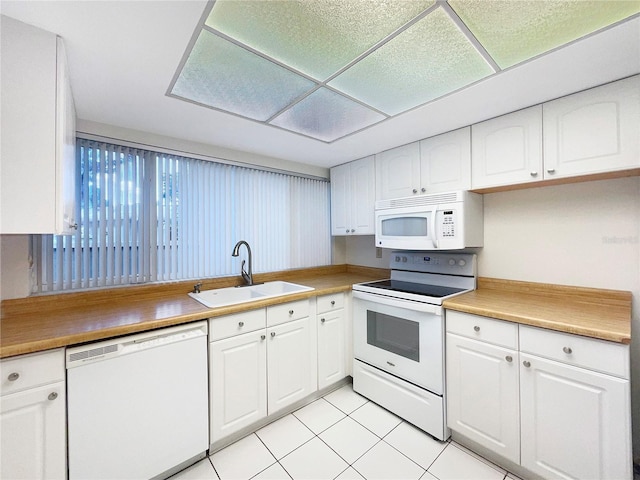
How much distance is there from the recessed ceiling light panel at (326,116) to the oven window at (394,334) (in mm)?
1473

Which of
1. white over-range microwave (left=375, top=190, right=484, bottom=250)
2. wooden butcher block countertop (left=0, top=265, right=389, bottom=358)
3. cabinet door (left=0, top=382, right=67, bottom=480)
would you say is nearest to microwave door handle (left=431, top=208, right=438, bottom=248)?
white over-range microwave (left=375, top=190, right=484, bottom=250)

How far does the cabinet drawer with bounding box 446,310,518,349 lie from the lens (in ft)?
4.78

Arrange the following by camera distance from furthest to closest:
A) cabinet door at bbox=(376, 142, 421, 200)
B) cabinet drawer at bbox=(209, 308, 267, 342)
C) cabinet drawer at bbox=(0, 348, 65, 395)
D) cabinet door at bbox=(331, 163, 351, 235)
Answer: cabinet door at bbox=(331, 163, 351, 235) < cabinet door at bbox=(376, 142, 421, 200) < cabinet drawer at bbox=(209, 308, 267, 342) < cabinet drawer at bbox=(0, 348, 65, 395)

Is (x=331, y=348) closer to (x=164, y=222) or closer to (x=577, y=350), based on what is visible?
(x=577, y=350)

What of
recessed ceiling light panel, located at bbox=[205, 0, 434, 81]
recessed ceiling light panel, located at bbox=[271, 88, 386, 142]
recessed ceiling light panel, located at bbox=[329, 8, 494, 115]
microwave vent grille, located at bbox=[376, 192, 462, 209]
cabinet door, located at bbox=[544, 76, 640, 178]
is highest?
recessed ceiling light panel, located at bbox=[271, 88, 386, 142]

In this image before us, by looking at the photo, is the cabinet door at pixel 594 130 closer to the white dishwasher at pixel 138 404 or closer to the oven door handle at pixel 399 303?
the oven door handle at pixel 399 303

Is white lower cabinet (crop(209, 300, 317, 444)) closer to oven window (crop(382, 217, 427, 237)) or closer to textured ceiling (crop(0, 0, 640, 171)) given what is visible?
oven window (crop(382, 217, 427, 237))

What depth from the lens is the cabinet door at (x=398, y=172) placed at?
2.27 metres

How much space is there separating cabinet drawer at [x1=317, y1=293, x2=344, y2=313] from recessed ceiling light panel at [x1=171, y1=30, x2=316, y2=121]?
1451 millimetres

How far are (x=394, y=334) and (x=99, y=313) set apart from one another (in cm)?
193

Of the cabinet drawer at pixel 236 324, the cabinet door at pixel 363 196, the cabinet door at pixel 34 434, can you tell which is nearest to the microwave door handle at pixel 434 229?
the cabinet door at pixel 363 196

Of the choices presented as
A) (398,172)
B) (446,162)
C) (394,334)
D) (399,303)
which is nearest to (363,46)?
(446,162)

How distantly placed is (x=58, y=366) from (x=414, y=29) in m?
2.09

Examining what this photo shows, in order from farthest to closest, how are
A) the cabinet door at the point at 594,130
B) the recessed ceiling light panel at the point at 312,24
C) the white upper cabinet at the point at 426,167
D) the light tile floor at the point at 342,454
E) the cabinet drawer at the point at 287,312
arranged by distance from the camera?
the white upper cabinet at the point at 426,167
the cabinet drawer at the point at 287,312
the light tile floor at the point at 342,454
the cabinet door at the point at 594,130
the recessed ceiling light panel at the point at 312,24
